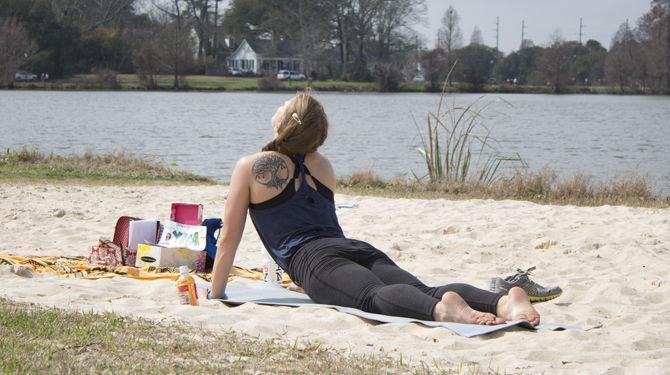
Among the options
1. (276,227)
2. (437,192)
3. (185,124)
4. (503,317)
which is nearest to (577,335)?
(503,317)

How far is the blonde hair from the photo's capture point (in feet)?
16.2

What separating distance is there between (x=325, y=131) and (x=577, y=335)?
1670 millimetres

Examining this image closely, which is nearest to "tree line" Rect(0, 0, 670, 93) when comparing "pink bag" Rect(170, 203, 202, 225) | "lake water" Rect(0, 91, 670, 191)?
"lake water" Rect(0, 91, 670, 191)

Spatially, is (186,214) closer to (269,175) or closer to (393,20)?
(269,175)

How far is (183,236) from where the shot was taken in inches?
253

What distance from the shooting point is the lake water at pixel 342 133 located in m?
21.5

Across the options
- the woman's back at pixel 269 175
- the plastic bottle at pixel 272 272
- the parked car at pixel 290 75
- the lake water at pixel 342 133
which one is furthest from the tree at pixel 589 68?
the woman's back at pixel 269 175

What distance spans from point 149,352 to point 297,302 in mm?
1425

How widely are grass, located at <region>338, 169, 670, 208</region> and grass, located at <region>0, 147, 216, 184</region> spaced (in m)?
2.63

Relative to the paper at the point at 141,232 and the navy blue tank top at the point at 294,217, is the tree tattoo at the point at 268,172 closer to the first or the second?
the navy blue tank top at the point at 294,217

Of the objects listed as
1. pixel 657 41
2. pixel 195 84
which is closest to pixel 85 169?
pixel 195 84

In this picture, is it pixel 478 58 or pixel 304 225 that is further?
pixel 478 58

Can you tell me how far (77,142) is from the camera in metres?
25.8

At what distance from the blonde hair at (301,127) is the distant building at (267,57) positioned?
81.6 m
